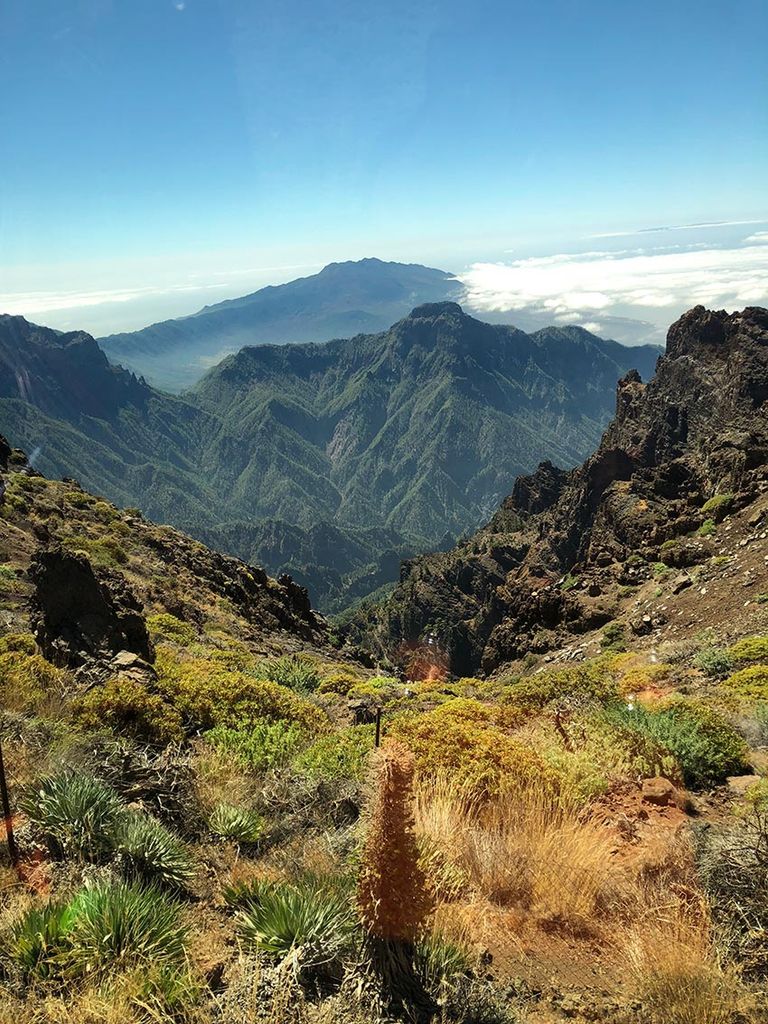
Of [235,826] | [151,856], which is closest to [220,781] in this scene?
[235,826]

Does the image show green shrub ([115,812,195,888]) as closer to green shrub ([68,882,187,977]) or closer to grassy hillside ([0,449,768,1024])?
grassy hillside ([0,449,768,1024])

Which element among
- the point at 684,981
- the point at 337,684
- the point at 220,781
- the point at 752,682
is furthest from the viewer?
the point at 337,684

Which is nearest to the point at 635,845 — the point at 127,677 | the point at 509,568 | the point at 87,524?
the point at 127,677

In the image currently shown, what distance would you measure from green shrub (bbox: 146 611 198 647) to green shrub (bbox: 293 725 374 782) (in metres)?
10.8

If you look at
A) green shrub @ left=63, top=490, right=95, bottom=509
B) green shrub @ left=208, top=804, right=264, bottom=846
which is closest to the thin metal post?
green shrub @ left=208, top=804, right=264, bottom=846

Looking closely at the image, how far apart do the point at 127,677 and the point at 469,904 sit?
6338 mm

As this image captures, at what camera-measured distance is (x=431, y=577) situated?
3474 inches

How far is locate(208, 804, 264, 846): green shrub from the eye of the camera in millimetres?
5449

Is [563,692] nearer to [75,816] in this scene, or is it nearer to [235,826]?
[235,826]

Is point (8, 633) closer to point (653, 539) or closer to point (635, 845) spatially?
point (635, 845)

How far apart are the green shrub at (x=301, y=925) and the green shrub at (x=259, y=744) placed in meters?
2.94

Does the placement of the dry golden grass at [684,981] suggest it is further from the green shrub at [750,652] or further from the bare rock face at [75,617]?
the green shrub at [750,652]

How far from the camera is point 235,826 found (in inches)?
216

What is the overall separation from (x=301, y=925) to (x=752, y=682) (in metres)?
11.5
